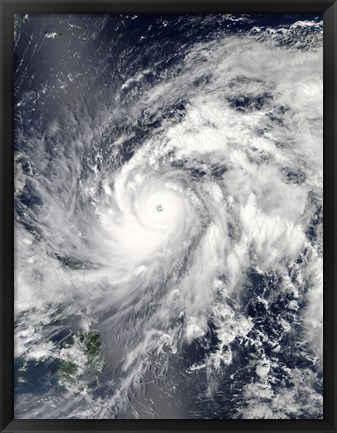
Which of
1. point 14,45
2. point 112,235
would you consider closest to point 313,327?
point 112,235

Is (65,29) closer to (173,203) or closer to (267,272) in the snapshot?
(173,203)

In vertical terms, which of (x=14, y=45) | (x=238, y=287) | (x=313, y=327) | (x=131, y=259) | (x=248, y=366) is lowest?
(x=248, y=366)

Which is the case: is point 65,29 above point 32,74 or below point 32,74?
above

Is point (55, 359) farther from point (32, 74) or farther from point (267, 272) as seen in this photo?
point (32, 74)
